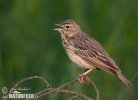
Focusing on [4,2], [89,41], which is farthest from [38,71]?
[4,2]

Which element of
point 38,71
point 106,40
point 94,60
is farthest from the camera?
point 106,40

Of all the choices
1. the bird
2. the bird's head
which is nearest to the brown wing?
the bird

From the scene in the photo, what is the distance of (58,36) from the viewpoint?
715 cm

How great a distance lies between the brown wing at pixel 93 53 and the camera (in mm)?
5922

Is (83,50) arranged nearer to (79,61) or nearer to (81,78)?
(79,61)

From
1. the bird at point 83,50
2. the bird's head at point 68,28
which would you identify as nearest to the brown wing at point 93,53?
the bird at point 83,50

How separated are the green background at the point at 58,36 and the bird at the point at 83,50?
304mm

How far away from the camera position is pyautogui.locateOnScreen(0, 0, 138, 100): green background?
6758 mm

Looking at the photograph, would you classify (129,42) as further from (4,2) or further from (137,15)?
(4,2)

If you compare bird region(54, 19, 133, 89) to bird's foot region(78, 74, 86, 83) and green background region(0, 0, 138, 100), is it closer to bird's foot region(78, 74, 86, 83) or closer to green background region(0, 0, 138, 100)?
bird's foot region(78, 74, 86, 83)

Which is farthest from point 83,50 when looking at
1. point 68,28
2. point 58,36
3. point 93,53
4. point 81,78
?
point 58,36

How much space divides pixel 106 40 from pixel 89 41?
0.83 m

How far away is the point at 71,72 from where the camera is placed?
661 centimetres

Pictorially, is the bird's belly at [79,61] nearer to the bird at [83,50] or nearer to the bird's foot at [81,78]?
the bird at [83,50]
